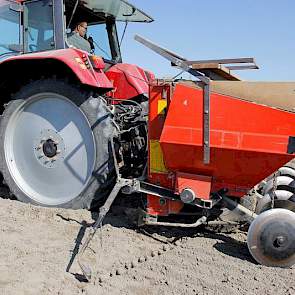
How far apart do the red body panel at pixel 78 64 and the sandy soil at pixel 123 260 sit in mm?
1093

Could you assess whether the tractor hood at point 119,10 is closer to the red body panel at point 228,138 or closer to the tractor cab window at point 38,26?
the tractor cab window at point 38,26

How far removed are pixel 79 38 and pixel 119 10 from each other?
80 centimetres

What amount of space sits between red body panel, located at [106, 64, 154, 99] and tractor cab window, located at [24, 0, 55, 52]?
0.75 meters

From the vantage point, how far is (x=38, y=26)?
4.29 m

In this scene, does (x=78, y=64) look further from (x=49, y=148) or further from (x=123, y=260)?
(x=123, y=260)

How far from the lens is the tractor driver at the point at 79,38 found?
4312 millimetres

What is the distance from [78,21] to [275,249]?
307 centimetres

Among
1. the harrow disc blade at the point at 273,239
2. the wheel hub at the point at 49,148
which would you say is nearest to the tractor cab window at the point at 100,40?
the wheel hub at the point at 49,148

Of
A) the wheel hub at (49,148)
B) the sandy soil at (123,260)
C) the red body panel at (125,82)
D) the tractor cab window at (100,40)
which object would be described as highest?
the tractor cab window at (100,40)

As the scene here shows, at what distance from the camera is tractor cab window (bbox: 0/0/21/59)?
4.33 m

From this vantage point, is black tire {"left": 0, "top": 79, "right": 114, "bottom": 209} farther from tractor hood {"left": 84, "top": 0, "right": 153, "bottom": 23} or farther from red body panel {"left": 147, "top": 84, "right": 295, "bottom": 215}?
tractor hood {"left": 84, "top": 0, "right": 153, "bottom": 23}

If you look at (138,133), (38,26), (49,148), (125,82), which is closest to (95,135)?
(138,133)

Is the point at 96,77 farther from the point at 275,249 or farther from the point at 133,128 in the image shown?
the point at 275,249

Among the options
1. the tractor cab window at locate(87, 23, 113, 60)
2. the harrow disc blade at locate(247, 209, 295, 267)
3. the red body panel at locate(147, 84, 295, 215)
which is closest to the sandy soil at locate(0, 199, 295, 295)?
the harrow disc blade at locate(247, 209, 295, 267)
